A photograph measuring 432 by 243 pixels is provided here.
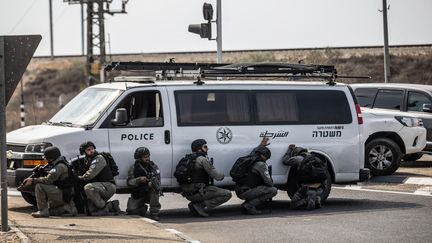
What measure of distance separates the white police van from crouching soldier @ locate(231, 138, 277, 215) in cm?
50

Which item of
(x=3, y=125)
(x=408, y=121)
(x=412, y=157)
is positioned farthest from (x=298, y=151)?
(x=412, y=157)

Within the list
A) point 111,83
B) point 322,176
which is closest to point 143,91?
point 111,83

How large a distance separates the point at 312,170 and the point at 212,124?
70.7 inches

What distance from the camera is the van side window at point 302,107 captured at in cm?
1791

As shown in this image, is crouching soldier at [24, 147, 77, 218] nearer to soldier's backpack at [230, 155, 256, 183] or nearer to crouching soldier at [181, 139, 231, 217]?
crouching soldier at [181, 139, 231, 217]

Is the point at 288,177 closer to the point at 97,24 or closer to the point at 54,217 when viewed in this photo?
the point at 54,217

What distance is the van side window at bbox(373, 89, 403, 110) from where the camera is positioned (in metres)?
25.1

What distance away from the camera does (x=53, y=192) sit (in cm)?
1623

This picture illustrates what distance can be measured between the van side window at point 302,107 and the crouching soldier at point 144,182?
2243mm

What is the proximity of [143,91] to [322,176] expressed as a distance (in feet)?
10.6

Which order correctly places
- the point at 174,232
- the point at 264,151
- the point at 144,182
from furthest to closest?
1. the point at 264,151
2. the point at 144,182
3. the point at 174,232

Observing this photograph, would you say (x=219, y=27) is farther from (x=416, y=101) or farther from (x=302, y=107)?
(x=302, y=107)

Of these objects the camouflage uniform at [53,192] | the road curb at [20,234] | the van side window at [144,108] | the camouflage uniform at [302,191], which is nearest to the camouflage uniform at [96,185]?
the camouflage uniform at [53,192]

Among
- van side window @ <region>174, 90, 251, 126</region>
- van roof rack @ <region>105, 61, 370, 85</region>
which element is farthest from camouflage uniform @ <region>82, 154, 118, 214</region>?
van roof rack @ <region>105, 61, 370, 85</region>
